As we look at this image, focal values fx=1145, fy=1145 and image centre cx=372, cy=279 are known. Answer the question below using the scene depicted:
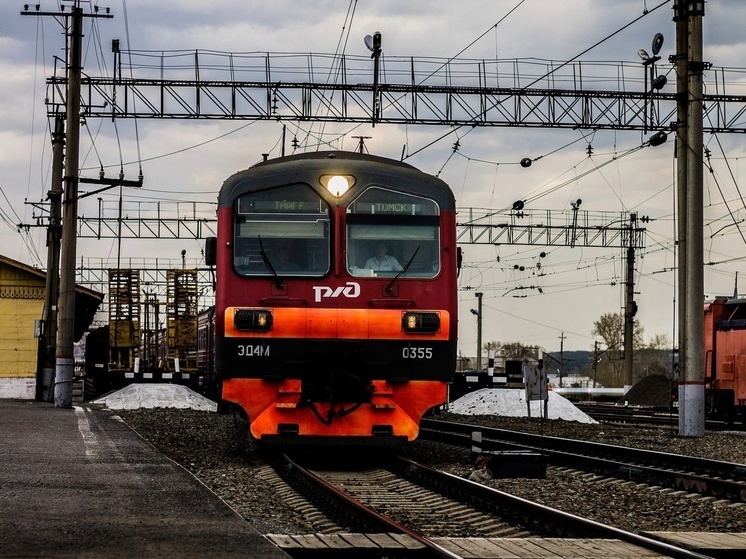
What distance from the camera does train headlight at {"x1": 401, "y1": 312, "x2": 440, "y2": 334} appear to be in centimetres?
1266

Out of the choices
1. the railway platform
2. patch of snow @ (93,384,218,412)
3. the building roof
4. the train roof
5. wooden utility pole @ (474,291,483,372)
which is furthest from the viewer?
wooden utility pole @ (474,291,483,372)

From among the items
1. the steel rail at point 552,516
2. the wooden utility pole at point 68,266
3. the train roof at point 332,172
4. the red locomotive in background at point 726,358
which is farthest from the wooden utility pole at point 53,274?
the steel rail at point 552,516

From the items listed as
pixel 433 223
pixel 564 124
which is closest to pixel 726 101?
pixel 564 124

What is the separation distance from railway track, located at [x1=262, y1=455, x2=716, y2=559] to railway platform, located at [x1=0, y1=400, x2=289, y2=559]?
62 centimetres

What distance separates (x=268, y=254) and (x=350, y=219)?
101 centimetres

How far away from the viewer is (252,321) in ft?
40.9

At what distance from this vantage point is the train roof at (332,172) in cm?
1291

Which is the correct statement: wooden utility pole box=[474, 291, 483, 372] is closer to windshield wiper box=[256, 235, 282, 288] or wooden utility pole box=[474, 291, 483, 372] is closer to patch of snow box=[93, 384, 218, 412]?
patch of snow box=[93, 384, 218, 412]

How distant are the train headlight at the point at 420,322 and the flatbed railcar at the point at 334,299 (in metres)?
0.01

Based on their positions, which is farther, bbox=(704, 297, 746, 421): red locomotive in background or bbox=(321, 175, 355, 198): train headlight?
bbox=(704, 297, 746, 421): red locomotive in background

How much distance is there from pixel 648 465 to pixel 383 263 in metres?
4.31

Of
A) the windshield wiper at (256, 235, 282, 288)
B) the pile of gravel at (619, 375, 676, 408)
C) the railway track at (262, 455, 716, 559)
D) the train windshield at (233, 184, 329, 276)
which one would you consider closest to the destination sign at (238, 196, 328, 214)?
the train windshield at (233, 184, 329, 276)

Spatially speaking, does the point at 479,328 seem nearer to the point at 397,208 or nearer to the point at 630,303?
the point at 630,303

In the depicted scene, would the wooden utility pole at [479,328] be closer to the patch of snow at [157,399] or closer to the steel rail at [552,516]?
the patch of snow at [157,399]
